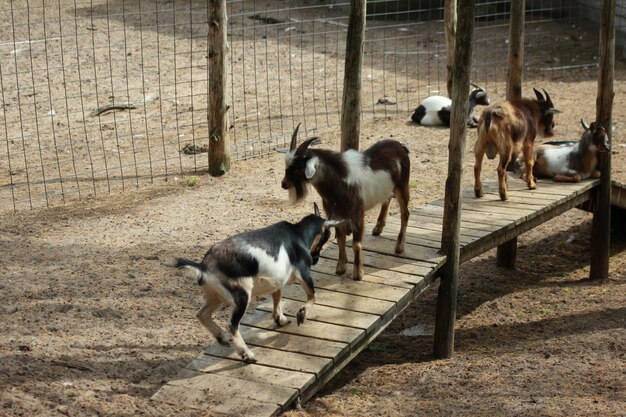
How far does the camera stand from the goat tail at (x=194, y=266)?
19.7ft

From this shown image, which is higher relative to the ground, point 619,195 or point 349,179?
point 349,179

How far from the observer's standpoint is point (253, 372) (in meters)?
6.19

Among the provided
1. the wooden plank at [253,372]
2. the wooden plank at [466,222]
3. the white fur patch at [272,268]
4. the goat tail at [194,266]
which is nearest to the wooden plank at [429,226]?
the wooden plank at [466,222]

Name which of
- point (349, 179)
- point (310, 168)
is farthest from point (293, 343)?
point (349, 179)

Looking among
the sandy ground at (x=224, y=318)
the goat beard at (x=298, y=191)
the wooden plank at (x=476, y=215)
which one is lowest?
the sandy ground at (x=224, y=318)

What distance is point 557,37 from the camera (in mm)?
18281

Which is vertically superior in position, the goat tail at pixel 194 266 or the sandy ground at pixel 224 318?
the goat tail at pixel 194 266

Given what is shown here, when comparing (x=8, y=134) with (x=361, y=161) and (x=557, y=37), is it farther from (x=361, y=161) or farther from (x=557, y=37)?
(x=557, y=37)

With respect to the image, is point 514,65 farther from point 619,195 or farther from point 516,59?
point 619,195

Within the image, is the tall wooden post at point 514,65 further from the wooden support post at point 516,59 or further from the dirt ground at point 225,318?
the dirt ground at point 225,318

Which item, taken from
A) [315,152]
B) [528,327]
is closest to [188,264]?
[315,152]

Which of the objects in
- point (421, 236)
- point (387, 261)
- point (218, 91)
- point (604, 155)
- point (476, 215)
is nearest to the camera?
point (387, 261)

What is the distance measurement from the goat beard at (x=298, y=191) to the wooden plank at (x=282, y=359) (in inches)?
53.2

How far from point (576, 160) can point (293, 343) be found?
4.94m
